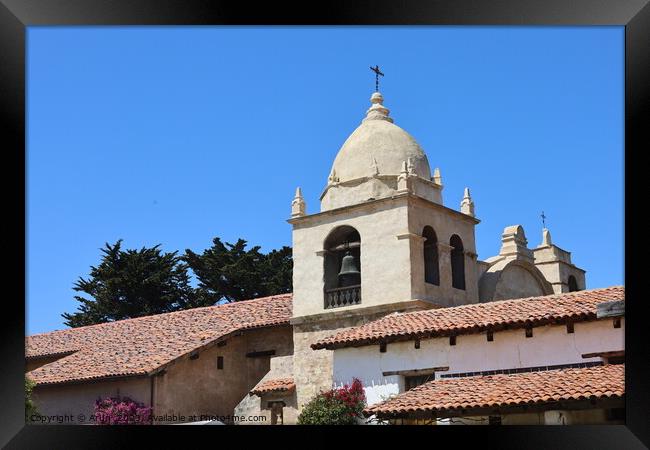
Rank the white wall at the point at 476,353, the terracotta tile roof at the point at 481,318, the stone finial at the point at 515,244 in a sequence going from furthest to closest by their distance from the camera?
1. the stone finial at the point at 515,244
2. the terracotta tile roof at the point at 481,318
3. the white wall at the point at 476,353

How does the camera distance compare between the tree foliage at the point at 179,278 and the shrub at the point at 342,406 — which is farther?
the tree foliage at the point at 179,278

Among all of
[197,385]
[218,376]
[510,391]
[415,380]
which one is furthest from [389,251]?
[510,391]

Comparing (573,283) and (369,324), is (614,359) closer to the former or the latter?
(369,324)

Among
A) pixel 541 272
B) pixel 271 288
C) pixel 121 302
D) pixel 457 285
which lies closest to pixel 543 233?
pixel 541 272

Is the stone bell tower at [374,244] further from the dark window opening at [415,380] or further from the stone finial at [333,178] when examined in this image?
the dark window opening at [415,380]

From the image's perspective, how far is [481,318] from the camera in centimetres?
1772

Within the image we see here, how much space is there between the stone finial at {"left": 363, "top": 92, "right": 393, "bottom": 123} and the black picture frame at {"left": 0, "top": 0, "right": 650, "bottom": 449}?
44.0ft

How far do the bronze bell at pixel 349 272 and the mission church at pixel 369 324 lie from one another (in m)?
0.05

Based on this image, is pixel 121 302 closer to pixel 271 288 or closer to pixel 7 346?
pixel 271 288

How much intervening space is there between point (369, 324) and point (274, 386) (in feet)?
10.9

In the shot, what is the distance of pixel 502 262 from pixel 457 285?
5.67ft

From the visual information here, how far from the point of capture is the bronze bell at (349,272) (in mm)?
22281

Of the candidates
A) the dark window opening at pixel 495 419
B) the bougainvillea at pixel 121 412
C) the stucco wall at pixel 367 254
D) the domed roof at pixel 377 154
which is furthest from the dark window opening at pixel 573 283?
the dark window opening at pixel 495 419

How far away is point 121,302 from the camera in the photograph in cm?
3148
